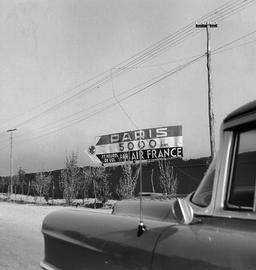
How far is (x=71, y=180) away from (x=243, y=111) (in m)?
36.8

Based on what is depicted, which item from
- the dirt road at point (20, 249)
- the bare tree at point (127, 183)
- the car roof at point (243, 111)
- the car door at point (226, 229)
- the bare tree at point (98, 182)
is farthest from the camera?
the bare tree at point (98, 182)

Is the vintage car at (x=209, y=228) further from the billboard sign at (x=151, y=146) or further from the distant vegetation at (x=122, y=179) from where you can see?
the billboard sign at (x=151, y=146)

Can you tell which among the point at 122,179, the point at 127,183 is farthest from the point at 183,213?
the point at 122,179

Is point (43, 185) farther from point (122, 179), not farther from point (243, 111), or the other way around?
point (243, 111)

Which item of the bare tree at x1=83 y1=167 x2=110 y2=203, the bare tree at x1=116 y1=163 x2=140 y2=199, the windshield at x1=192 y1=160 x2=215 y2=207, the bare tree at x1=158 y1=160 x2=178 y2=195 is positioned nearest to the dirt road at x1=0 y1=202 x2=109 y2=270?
the windshield at x1=192 y1=160 x2=215 y2=207

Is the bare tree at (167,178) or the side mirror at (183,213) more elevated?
the bare tree at (167,178)

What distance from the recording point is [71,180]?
38625mm

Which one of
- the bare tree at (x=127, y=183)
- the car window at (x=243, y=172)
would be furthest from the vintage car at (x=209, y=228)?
the bare tree at (x=127, y=183)

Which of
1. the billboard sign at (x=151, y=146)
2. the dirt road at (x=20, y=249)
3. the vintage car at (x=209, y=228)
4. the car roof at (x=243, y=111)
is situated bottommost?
the dirt road at (x=20, y=249)

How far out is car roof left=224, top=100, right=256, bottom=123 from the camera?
2209 mm

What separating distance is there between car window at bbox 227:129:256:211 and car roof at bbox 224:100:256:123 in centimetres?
8

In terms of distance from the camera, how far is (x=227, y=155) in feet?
7.71

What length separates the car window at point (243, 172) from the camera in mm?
2305

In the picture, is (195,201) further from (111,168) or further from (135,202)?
(111,168)
